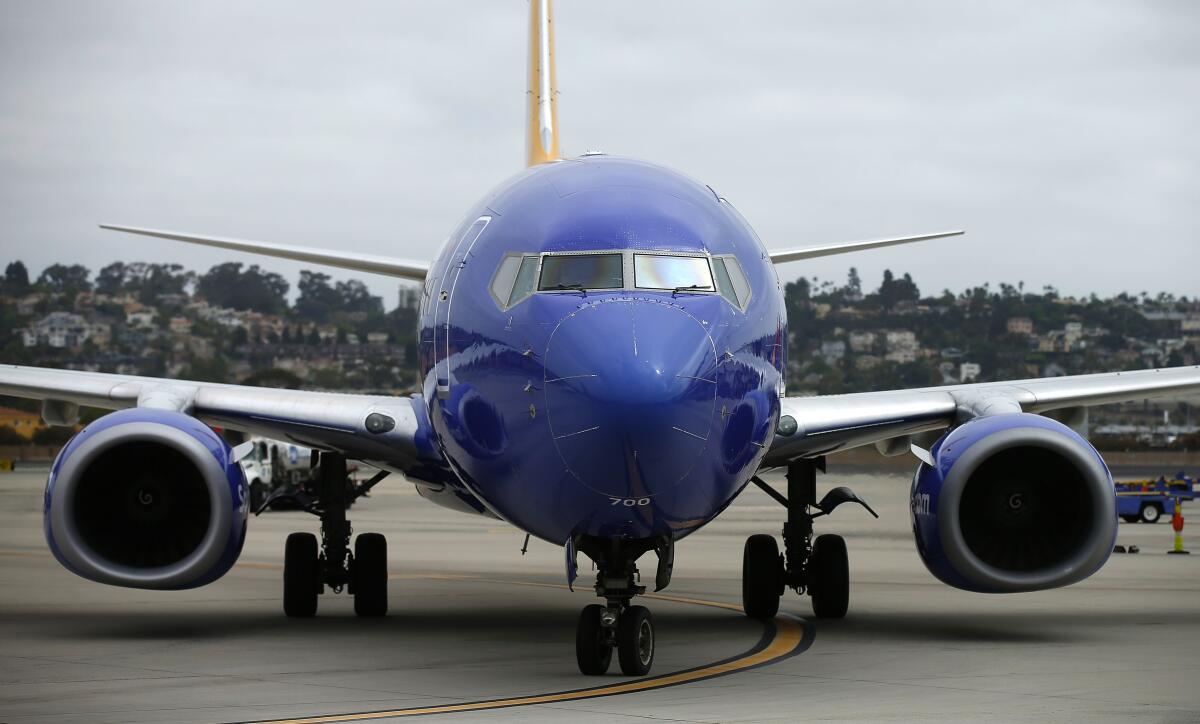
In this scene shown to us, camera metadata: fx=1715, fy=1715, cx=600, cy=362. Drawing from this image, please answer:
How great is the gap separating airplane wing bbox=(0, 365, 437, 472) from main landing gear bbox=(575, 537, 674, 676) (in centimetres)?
309

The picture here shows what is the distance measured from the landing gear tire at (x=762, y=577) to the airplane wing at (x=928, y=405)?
129cm

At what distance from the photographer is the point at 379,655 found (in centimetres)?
1338

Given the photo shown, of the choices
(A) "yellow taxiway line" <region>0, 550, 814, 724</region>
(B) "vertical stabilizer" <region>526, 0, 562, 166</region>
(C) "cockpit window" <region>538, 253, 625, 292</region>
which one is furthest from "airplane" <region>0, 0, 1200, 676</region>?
(B) "vertical stabilizer" <region>526, 0, 562, 166</region>

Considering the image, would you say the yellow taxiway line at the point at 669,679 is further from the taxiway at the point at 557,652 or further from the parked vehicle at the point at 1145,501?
the parked vehicle at the point at 1145,501

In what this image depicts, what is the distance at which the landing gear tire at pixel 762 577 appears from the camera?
656 inches

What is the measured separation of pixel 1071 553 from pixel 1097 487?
0.58m

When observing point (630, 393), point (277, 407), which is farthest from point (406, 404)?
point (630, 393)

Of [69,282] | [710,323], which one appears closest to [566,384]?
[710,323]

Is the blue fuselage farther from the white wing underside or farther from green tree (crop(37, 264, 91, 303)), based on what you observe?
green tree (crop(37, 264, 91, 303))

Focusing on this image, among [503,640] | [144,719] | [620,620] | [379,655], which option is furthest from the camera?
[503,640]

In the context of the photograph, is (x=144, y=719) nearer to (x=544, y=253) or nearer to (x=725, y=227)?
(x=544, y=253)

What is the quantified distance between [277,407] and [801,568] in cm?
542

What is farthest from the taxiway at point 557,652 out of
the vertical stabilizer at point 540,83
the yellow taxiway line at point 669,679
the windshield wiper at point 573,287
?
the vertical stabilizer at point 540,83

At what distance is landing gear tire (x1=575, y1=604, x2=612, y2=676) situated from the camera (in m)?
11.7
